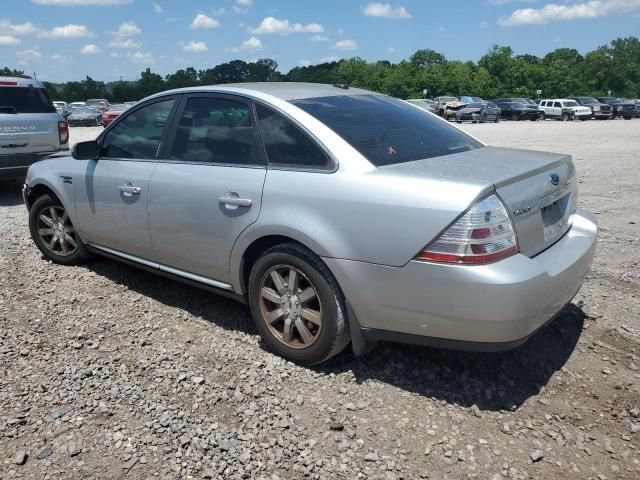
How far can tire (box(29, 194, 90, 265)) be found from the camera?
5.36 metres

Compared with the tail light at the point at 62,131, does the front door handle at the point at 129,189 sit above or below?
below

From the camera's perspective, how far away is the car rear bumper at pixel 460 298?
279 cm

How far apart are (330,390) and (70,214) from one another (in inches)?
124

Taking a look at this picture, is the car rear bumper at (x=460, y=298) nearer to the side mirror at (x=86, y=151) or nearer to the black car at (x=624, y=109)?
the side mirror at (x=86, y=151)

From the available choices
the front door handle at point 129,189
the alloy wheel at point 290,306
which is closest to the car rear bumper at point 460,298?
the alloy wheel at point 290,306

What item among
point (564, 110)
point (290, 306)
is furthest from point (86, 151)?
point (564, 110)

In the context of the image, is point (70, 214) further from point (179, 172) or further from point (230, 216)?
point (230, 216)

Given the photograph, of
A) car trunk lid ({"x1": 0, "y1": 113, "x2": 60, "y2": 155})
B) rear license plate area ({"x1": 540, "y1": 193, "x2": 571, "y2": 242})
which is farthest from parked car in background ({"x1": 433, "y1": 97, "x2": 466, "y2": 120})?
rear license plate area ({"x1": 540, "y1": 193, "x2": 571, "y2": 242})

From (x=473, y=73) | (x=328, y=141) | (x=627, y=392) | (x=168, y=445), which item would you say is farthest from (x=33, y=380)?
(x=473, y=73)

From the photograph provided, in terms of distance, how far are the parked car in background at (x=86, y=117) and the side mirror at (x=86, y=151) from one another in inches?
1530

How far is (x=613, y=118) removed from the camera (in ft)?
155

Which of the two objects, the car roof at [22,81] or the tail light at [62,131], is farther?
the tail light at [62,131]

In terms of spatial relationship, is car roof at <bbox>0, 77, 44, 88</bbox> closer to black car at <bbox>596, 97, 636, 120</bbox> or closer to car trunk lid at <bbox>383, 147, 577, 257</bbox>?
car trunk lid at <bbox>383, 147, 577, 257</bbox>

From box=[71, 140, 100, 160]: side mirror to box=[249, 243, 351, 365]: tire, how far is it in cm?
206
